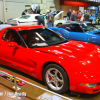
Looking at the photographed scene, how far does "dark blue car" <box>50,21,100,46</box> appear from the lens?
5.95 meters

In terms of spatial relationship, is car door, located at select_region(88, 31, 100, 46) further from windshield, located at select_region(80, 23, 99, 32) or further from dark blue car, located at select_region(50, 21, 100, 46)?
windshield, located at select_region(80, 23, 99, 32)

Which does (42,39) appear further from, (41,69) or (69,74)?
(69,74)

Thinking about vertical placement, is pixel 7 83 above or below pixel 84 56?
below

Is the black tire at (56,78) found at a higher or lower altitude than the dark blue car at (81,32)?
lower

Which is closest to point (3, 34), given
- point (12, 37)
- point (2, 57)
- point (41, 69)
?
point (12, 37)

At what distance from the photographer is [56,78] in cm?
286

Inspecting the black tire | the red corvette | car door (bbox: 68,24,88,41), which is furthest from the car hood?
car door (bbox: 68,24,88,41)

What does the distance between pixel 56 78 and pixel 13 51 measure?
142cm

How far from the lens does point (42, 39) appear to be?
3.75 m

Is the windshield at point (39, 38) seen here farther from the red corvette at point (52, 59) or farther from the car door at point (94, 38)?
the car door at point (94, 38)

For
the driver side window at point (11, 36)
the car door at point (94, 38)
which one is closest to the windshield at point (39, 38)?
the driver side window at point (11, 36)

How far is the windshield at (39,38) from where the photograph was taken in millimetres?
3548

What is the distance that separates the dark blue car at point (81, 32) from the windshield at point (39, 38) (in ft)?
7.91

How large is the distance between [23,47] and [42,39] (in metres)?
0.57
